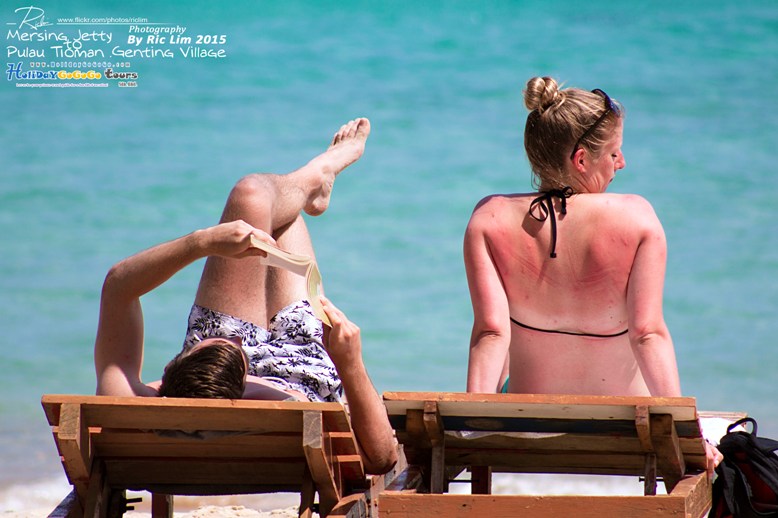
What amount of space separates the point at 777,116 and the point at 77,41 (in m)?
6.78

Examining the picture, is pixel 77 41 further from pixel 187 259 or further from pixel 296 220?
pixel 187 259

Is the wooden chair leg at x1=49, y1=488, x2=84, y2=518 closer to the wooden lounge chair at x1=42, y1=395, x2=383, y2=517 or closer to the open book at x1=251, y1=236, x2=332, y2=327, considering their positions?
the wooden lounge chair at x1=42, y1=395, x2=383, y2=517

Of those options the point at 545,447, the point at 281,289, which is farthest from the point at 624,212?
the point at 281,289

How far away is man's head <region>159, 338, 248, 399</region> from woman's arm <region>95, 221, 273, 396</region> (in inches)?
8.7

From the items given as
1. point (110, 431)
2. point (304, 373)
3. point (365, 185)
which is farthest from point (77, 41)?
point (110, 431)

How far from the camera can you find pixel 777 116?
11070mm

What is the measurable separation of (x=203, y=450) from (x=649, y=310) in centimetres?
133

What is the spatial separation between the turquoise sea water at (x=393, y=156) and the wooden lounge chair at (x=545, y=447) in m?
4.88

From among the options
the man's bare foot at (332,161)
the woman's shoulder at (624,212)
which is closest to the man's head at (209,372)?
the woman's shoulder at (624,212)

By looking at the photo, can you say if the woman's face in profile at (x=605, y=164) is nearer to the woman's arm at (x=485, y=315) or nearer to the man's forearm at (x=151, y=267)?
the woman's arm at (x=485, y=315)

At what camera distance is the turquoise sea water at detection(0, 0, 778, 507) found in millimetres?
8883

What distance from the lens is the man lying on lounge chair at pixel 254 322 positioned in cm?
326

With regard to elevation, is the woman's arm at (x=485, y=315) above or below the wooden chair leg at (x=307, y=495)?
above

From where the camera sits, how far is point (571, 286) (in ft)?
11.2
